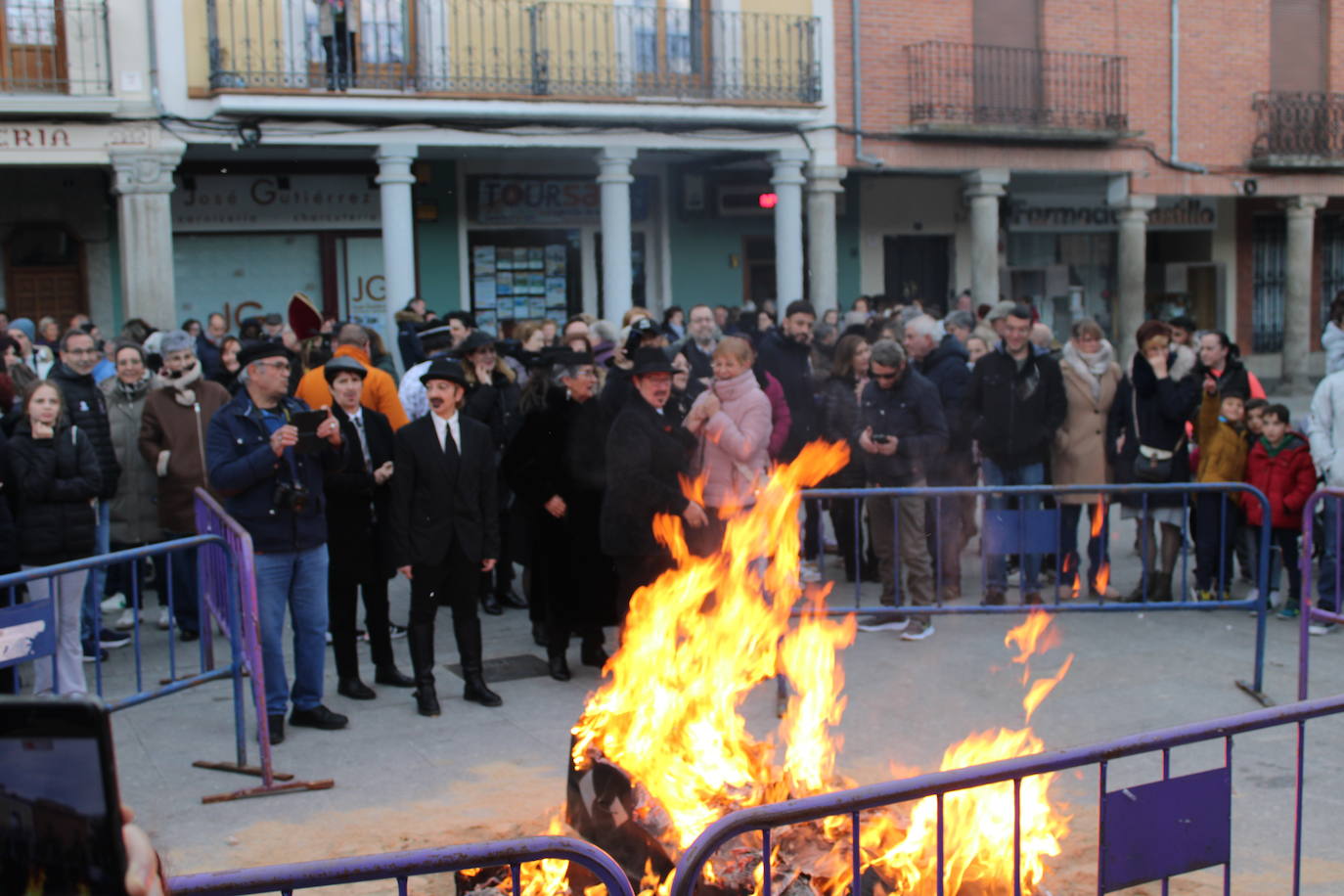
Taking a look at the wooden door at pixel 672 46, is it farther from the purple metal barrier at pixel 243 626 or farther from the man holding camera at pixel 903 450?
the purple metal barrier at pixel 243 626

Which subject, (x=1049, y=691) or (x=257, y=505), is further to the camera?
(x=1049, y=691)

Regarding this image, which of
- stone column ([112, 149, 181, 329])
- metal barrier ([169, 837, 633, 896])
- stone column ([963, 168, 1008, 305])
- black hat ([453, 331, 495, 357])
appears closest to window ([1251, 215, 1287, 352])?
stone column ([963, 168, 1008, 305])

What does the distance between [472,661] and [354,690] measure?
70 cm

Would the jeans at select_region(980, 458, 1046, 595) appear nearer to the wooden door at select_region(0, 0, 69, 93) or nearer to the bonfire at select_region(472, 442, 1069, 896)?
the bonfire at select_region(472, 442, 1069, 896)

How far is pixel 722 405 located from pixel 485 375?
1.88 metres

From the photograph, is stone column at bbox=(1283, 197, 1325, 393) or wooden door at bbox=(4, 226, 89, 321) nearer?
wooden door at bbox=(4, 226, 89, 321)

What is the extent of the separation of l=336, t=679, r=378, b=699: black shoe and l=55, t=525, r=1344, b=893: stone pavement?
0.08 meters

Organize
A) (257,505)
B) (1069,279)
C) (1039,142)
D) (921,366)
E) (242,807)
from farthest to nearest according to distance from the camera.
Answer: (1069,279) → (1039,142) → (921,366) → (257,505) → (242,807)

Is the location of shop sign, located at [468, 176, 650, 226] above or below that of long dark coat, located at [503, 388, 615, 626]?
above

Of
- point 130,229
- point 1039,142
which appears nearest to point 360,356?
point 130,229

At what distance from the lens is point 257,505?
21.6ft

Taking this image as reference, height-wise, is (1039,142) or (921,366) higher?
(1039,142)

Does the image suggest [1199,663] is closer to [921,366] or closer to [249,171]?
[921,366]

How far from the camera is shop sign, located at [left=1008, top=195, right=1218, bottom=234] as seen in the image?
2538 cm
